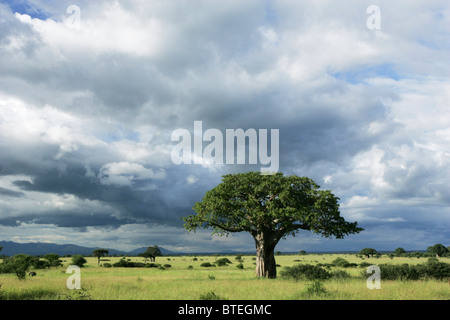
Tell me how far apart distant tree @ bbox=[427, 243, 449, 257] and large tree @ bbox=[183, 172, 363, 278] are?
392 ft

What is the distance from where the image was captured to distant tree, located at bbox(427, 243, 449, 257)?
131875mm

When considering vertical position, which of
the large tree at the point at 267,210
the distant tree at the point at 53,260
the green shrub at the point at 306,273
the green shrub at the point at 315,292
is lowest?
the distant tree at the point at 53,260

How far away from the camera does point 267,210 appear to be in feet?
116

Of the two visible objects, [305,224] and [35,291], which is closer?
[35,291]

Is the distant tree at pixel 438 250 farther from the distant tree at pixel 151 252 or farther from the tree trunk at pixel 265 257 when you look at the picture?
the tree trunk at pixel 265 257

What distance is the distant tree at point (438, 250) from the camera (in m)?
132

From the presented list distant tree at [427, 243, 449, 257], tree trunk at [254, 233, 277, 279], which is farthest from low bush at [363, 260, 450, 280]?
distant tree at [427, 243, 449, 257]

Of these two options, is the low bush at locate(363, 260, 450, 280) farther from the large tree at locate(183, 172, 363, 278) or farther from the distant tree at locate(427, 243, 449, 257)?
the distant tree at locate(427, 243, 449, 257)

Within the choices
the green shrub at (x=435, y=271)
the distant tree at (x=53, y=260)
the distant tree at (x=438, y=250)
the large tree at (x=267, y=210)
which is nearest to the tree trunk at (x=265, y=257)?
the large tree at (x=267, y=210)
